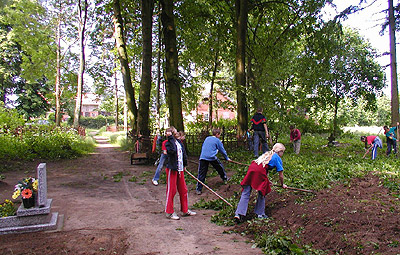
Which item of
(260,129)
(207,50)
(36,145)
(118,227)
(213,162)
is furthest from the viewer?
(207,50)

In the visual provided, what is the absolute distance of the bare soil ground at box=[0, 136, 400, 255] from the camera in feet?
16.3

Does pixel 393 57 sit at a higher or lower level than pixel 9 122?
higher

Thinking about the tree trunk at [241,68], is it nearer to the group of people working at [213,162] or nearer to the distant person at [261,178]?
the group of people working at [213,162]

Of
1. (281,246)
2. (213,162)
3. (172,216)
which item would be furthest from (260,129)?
(281,246)

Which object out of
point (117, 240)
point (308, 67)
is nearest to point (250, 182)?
point (117, 240)

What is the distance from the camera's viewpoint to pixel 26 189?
20.6ft

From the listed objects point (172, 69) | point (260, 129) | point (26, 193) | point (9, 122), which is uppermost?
point (172, 69)

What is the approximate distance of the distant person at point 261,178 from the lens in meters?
6.33

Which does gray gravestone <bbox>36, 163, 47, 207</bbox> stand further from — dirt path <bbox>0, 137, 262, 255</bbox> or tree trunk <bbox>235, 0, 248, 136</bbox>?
tree trunk <bbox>235, 0, 248, 136</bbox>

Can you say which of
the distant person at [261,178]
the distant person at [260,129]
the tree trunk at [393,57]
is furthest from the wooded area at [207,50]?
the distant person at [261,178]

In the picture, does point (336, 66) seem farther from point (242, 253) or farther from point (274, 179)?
point (242, 253)

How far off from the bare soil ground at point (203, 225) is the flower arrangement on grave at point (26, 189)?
81 cm

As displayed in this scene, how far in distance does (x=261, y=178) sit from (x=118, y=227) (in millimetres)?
3106

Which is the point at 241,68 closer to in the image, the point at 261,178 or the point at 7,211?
the point at 261,178
